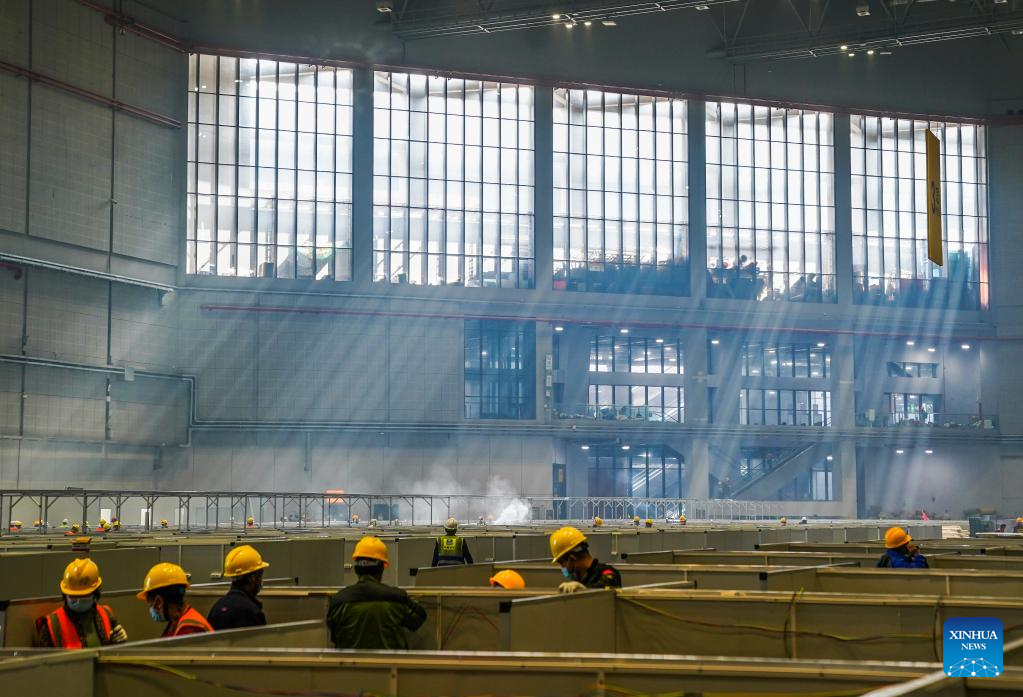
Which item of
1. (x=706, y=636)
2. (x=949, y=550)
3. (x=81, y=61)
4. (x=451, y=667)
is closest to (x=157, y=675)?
(x=451, y=667)

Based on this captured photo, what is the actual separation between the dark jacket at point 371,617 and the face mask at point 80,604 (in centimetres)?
165

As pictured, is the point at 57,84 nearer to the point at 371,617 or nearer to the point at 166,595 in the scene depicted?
the point at 166,595

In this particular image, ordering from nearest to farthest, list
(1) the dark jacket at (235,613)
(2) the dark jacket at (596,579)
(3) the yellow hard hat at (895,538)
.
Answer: (1) the dark jacket at (235,613)
(2) the dark jacket at (596,579)
(3) the yellow hard hat at (895,538)

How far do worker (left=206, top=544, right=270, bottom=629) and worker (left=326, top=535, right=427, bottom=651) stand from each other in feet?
1.70

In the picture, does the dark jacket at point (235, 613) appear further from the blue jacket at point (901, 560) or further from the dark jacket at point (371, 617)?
the blue jacket at point (901, 560)

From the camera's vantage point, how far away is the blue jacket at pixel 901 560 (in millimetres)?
14016

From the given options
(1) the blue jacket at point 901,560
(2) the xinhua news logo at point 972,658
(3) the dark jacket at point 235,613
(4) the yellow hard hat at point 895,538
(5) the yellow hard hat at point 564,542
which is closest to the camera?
(2) the xinhua news logo at point 972,658

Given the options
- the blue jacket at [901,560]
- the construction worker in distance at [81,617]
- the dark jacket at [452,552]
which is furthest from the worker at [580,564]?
the dark jacket at [452,552]

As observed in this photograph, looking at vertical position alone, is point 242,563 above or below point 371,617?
above

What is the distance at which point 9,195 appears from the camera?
45.5 meters

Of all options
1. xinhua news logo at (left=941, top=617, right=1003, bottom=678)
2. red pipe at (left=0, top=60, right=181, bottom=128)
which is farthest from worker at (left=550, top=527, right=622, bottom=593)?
red pipe at (left=0, top=60, right=181, bottom=128)

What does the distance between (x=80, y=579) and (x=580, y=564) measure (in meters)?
3.70

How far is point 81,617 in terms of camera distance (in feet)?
28.5

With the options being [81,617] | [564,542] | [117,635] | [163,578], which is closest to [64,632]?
[81,617]
